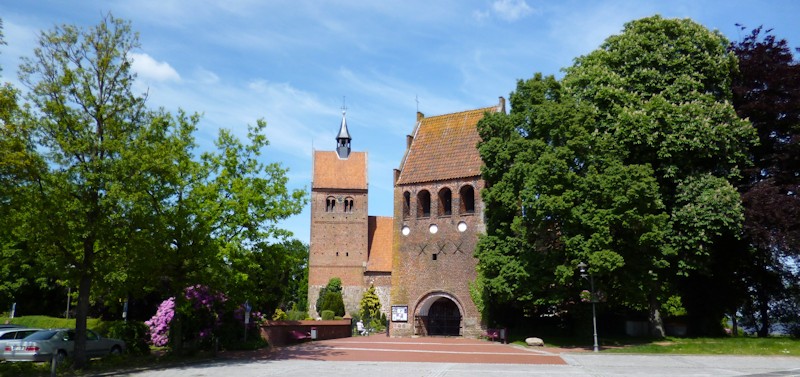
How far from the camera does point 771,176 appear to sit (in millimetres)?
29766

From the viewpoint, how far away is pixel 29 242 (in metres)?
19.1

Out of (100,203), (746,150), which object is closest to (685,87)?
(746,150)

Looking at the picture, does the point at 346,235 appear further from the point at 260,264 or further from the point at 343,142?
the point at 260,264

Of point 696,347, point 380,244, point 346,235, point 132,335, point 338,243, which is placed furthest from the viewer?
point 346,235

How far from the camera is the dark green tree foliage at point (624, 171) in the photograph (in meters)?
27.8

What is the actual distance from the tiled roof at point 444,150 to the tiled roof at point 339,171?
2417 centimetres

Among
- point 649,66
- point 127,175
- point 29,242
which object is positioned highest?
point 649,66

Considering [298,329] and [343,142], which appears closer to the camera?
[298,329]

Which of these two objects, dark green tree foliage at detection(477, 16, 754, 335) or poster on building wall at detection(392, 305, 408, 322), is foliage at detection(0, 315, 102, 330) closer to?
poster on building wall at detection(392, 305, 408, 322)

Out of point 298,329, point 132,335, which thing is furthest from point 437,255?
point 132,335

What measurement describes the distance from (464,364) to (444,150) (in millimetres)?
22386

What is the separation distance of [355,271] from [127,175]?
45012 millimetres

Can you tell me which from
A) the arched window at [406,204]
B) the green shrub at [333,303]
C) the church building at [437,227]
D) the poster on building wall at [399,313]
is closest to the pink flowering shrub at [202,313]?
the poster on building wall at [399,313]

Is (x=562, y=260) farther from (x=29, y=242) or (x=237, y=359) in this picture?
(x=29, y=242)
